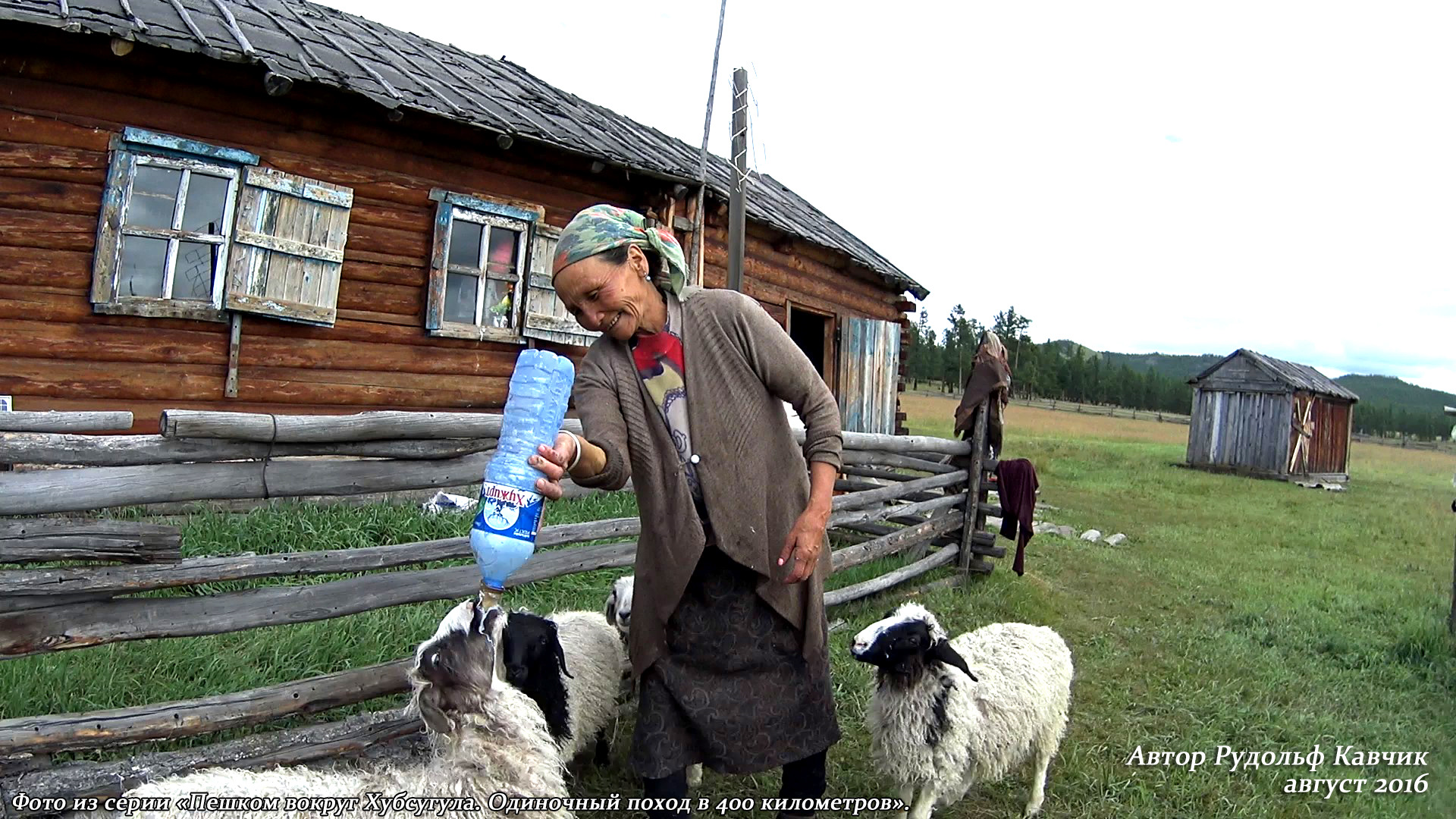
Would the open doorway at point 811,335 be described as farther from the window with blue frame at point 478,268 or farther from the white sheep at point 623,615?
the white sheep at point 623,615

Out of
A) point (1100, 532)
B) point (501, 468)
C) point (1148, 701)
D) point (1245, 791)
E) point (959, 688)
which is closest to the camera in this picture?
point (501, 468)

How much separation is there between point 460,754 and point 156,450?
5.19ft

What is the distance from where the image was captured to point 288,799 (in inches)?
86.0

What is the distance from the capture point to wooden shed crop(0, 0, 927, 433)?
5758 mm

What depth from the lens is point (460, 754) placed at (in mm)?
2137

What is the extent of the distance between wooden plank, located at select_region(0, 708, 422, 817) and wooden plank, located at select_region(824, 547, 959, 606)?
279 cm

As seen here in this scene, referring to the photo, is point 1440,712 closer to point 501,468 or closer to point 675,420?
point 675,420

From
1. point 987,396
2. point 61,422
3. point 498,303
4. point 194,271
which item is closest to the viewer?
point 61,422

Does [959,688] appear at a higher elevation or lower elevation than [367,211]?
lower

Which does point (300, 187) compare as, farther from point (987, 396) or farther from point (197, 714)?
point (987, 396)

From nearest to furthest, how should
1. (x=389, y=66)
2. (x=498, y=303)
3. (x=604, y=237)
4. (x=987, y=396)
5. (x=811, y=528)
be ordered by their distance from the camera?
(x=604, y=237) → (x=811, y=528) → (x=987, y=396) → (x=389, y=66) → (x=498, y=303)

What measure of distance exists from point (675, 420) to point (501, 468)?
0.60 m

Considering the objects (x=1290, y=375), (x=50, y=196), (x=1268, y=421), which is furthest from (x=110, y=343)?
(x=1290, y=375)

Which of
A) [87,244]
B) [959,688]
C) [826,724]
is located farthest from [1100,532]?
[87,244]
